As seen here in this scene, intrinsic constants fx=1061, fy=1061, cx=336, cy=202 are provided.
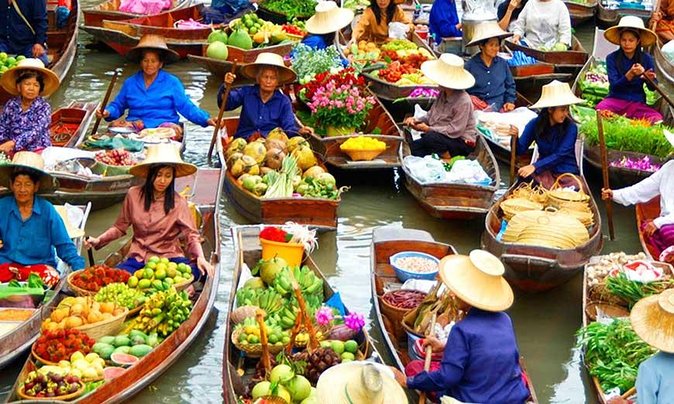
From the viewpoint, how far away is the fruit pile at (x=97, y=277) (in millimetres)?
6574

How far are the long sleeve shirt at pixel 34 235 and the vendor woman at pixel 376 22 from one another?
6.25 metres

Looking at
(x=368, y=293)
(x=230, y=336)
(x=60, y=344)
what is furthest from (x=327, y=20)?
(x=60, y=344)

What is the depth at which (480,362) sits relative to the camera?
5.14m

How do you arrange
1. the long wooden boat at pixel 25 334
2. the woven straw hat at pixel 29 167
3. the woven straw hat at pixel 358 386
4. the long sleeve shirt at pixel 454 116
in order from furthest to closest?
the long sleeve shirt at pixel 454 116 < the woven straw hat at pixel 29 167 < the long wooden boat at pixel 25 334 < the woven straw hat at pixel 358 386

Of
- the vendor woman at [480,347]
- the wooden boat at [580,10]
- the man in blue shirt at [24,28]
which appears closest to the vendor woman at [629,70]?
the wooden boat at [580,10]

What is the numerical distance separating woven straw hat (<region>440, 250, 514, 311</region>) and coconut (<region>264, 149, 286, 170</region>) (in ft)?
12.1

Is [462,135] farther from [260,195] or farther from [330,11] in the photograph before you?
Answer: [330,11]

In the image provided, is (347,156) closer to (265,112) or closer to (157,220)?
(265,112)

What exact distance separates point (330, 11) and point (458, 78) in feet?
8.96

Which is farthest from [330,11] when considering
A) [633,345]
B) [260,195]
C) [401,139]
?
[633,345]

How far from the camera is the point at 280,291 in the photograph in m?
6.69

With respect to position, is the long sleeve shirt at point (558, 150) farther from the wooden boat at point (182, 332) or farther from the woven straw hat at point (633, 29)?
the wooden boat at point (182, 332)

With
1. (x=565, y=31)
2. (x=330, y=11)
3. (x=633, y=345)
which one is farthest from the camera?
(x=565, y=31)

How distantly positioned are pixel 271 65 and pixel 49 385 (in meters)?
4.32
